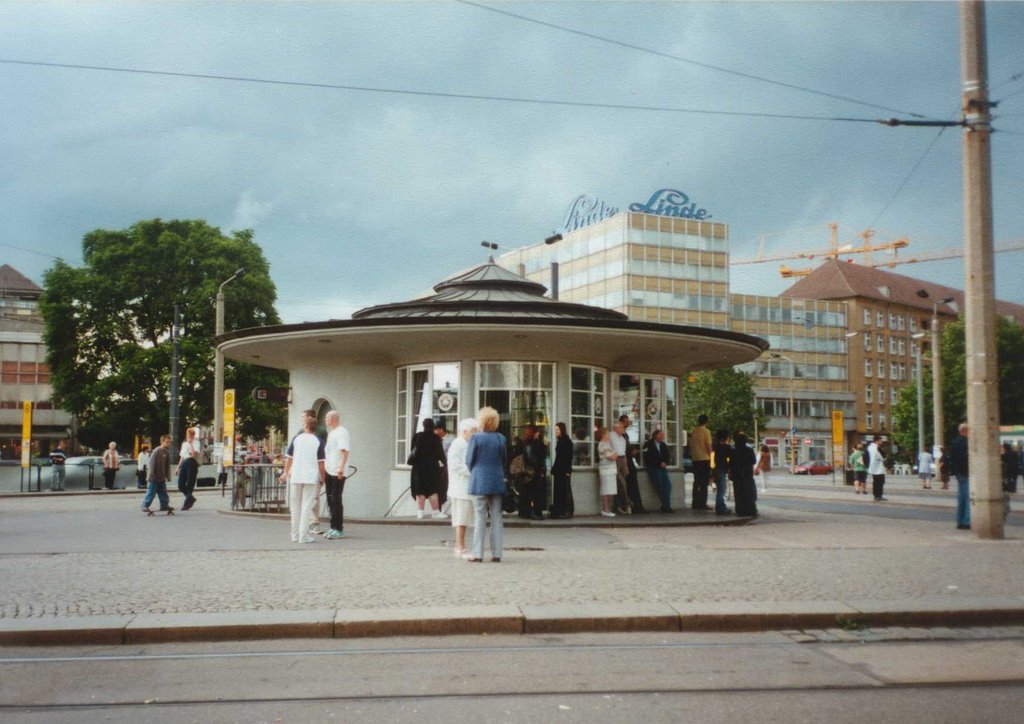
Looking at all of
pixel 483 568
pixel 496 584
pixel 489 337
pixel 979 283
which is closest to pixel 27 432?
pixel 489 337

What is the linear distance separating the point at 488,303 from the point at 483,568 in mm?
9145

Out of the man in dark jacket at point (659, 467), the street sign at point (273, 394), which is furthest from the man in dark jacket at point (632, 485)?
the street sign at point (273, 394)

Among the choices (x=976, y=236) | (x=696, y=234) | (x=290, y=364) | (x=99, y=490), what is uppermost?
(x=696, y=234)

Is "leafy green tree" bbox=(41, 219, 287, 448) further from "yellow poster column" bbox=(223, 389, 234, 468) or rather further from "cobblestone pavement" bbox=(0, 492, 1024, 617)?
"cobblestone pavement" bbox=(0, 492, 1024, 617)

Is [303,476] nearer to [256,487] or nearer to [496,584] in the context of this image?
[496,584]

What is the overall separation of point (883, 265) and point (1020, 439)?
94098 millimetres

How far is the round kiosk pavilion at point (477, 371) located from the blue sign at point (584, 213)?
78.7 m

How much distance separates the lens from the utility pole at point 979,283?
46.1 feet

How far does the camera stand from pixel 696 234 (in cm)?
9106

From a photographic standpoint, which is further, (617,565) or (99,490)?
(99,490)

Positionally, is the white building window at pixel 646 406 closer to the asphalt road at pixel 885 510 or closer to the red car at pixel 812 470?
the asphalt road at pixel 885 510

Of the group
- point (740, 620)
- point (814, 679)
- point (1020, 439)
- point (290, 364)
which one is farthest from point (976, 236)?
point (1020, 439)

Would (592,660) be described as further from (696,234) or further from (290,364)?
(696,234)

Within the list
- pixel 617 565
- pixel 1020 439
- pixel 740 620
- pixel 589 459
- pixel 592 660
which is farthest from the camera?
pixel 1020 439
